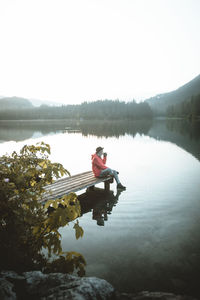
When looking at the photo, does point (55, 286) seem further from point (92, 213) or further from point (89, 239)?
point (92, 213)

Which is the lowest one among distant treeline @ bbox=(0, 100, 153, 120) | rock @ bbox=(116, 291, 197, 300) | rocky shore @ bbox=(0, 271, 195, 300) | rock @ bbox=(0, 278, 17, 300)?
rock @ bbox=(116, 291, 197, 300)

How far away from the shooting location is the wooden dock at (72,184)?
8094 mm

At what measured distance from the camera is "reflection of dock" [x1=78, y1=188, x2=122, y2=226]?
8163 millimetres

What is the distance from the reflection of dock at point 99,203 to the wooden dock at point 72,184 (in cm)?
65

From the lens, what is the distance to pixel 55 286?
10.2ft

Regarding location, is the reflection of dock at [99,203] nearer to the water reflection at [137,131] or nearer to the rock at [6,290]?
the rock at [6,290]

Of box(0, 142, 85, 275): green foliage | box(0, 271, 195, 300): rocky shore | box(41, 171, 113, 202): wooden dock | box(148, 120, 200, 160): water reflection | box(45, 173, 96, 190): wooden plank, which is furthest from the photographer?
box(148, 120, 200, 160): water reflection

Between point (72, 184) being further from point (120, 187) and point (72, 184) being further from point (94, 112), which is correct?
point (94, 112)

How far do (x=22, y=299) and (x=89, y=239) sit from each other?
3.64 m

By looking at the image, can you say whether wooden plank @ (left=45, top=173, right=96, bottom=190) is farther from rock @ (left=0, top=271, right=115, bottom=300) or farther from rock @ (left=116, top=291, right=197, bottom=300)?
rock @ (left=116, top=291, right=197, bottom=300)

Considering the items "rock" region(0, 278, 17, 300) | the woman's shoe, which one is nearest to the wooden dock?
the woman's shoe

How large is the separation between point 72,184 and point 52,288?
256 inches

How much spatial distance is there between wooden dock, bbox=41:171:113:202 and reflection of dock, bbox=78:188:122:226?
65cm

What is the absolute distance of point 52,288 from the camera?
3.02 meters
